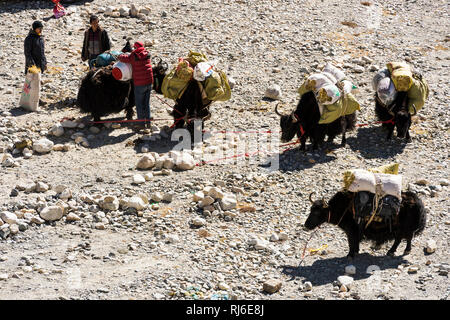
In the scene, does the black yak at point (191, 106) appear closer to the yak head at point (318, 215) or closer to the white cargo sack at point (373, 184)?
the yak head at point (318, 215)

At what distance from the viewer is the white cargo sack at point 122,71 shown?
358 inches

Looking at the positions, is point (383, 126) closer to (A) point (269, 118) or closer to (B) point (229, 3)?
(A) point (269, 118)

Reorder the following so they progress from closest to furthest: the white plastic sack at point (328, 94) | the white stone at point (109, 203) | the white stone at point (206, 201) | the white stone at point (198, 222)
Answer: the white stone at point (198, 222) < the white stone at point (109, 203) < the white stone at point (206, 201) < the white plastic sack at point (328, 94)

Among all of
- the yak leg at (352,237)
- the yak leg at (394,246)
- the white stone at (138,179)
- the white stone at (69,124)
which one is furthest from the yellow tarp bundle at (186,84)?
the yak leg at (394,246)

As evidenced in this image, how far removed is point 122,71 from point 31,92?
50.9 inches

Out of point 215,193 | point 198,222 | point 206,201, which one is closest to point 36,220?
point 198,222

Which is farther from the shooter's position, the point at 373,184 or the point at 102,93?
the point at 102,93

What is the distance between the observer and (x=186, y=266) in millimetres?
6406

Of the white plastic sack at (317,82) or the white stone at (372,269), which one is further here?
the white plastic sack at (317,82)

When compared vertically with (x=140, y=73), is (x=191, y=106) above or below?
below

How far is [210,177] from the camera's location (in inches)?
320

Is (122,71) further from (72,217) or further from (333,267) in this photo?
(333,267)

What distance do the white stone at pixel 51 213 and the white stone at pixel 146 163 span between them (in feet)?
4.76

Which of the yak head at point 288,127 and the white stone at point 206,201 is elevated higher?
the yak head at point 288,127
